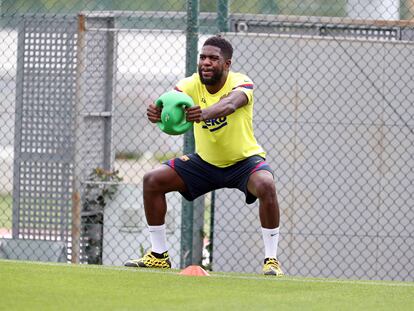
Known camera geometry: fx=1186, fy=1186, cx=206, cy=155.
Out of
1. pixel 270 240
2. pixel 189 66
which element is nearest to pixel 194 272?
pixel 270 240

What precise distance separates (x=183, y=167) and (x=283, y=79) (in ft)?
6.16

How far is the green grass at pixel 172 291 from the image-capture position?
273 inches

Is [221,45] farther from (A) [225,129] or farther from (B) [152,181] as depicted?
(B) [152,181]

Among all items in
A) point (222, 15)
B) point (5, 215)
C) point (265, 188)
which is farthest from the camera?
point (5, 215)

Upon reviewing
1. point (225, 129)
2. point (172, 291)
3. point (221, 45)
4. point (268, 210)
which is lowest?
point (172, 291)

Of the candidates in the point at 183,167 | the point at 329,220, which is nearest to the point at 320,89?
the point at 329,220

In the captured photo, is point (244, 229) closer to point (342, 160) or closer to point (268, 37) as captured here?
point (342, 160)

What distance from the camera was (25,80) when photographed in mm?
11312

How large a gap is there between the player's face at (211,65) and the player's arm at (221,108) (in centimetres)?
26

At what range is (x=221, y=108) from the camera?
860cm

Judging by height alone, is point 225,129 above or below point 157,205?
above

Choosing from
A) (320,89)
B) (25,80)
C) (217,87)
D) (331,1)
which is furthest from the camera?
(331,1)

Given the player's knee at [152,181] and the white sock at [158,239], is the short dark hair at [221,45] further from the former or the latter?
the white sock at [158,239]

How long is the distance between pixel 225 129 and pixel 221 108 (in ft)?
1.71
